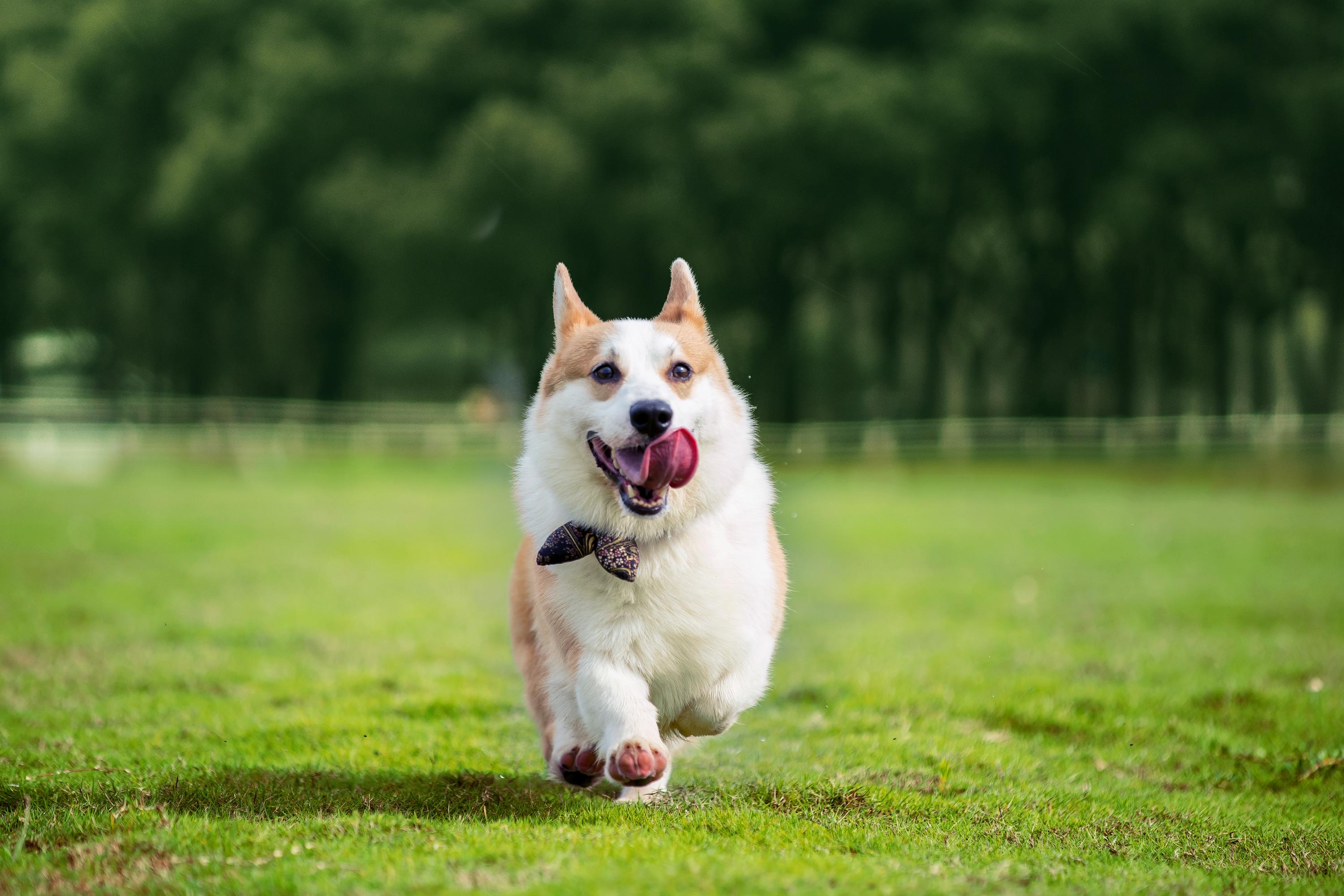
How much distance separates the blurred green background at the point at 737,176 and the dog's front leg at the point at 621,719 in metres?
22.2

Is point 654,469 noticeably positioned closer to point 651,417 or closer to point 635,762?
point 651,417

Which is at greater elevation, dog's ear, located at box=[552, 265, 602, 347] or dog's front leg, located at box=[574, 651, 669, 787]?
dog's ear, located at box=[552, 265, 602, 347]

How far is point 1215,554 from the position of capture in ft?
47.1

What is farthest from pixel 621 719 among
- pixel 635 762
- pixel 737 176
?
pixel 737 176

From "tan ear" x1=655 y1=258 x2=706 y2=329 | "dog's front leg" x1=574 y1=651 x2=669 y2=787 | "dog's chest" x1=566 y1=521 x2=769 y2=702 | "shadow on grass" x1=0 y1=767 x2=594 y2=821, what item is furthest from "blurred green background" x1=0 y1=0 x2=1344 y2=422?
"dog's front leg" x1=574 y1=651 x2=669 y2=787

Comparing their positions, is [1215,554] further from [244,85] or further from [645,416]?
[244,85]

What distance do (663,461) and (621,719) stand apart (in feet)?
2.68

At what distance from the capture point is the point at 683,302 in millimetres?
4020

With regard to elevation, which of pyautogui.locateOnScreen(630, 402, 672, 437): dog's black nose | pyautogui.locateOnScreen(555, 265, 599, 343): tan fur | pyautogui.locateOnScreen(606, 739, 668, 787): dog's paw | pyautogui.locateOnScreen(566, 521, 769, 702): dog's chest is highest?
pyautogui.locateOnScreen(555, 265, 599, 343): tan fur

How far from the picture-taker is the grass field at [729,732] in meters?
3.87

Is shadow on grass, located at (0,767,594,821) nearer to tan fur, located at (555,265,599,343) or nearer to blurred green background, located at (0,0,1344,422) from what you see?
tan fur, located at (555,265,599,343)

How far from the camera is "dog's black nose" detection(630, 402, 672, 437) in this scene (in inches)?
136

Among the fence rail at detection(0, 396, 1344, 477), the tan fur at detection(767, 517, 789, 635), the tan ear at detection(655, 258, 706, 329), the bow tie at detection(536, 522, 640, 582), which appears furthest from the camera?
the fence rail at detection(0, 396, 1344, 477)

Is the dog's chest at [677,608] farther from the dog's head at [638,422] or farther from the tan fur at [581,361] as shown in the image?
the tan fur at [581,361]
